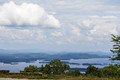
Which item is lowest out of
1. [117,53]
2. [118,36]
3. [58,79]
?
[58,79]

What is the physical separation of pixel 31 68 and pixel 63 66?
57.1ft

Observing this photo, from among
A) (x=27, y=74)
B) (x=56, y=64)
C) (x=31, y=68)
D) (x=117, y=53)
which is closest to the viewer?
(x=27, y=74)

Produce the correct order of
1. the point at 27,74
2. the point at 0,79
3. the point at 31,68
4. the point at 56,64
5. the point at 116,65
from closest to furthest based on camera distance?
the point at 0,79, the point at 27,74, the point at 116,65, the point at 56,64, the point at 31,68

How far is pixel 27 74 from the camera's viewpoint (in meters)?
16.0

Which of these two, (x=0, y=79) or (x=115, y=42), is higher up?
(x=115, y=42)

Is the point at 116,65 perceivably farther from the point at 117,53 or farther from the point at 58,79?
the point at 58,79

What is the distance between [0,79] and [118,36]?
50.0 ft

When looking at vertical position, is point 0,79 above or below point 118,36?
below

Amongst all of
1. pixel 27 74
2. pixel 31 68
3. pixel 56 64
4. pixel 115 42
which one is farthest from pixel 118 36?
pixel 31 68

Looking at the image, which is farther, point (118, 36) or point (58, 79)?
point (118, 36)

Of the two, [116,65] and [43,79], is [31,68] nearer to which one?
[116,65]

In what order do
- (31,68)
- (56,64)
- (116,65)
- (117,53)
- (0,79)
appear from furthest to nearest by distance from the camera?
(31,68) < (56,64) < (116,65) < (117,53) < (0,79)

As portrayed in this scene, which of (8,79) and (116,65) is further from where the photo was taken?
(116,65)

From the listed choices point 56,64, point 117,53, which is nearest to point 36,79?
point 117,53
